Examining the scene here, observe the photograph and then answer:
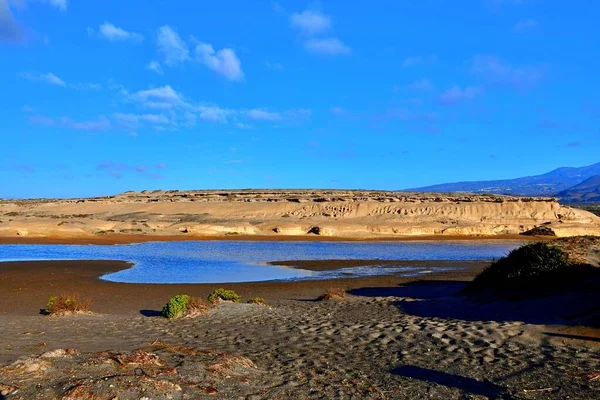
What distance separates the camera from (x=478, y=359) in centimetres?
871

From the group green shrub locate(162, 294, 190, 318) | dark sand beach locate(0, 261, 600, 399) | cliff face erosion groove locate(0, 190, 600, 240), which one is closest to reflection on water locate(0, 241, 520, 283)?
cliff face erosion groove locate(0, 190, 600, 240)

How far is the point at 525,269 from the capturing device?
15203mm

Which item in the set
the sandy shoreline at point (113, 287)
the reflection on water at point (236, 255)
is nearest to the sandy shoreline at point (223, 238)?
the reflection on water at point (236, 255)

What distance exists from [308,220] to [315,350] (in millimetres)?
50678

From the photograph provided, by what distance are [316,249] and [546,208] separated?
36632 mm

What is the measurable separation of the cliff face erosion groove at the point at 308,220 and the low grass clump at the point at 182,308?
38165mm

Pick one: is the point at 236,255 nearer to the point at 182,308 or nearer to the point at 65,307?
the point at 65,307

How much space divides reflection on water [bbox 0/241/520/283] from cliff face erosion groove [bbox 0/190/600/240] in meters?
7.60

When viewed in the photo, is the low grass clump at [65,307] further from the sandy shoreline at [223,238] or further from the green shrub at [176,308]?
the sandy shoreline at [223,238]

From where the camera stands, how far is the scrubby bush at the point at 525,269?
1456cm

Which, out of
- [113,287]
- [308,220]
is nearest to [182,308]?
[113,287]

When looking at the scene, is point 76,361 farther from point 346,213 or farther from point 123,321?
point 346,213

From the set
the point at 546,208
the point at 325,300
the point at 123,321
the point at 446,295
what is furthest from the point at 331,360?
the point at 546,208

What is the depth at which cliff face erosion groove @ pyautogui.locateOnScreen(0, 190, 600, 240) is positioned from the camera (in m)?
52.6
